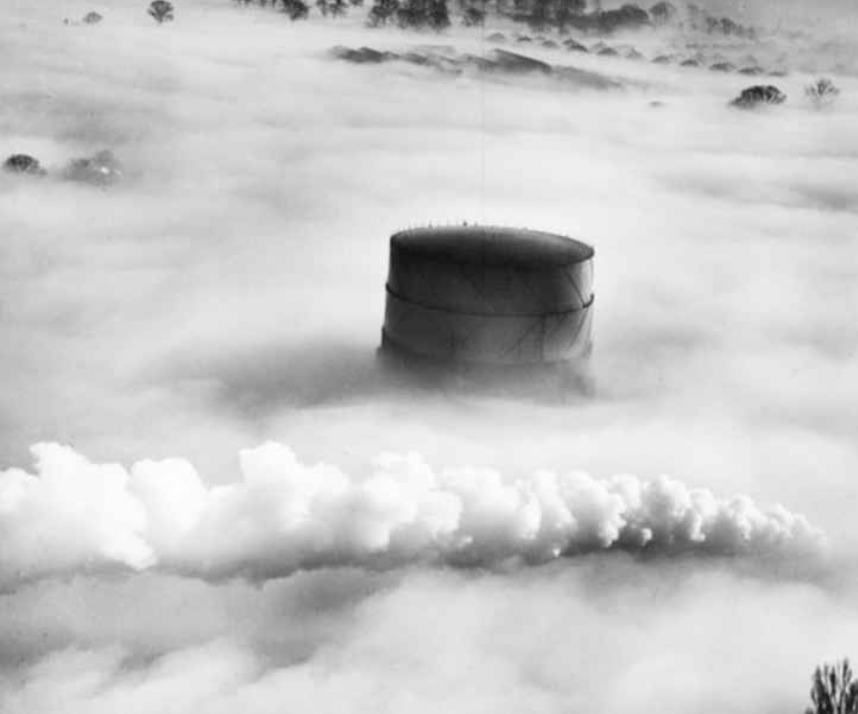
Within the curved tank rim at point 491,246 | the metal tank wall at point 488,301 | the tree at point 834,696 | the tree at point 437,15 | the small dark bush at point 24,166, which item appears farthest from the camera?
the tree at point 437,15

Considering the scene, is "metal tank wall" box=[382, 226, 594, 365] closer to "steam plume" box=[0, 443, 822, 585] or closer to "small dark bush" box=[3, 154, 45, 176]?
"steam plume" box=[0, 443, 822, 585]

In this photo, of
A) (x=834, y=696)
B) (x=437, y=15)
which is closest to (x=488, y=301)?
(x=834, y=696)

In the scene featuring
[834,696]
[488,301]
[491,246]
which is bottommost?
[834,696]

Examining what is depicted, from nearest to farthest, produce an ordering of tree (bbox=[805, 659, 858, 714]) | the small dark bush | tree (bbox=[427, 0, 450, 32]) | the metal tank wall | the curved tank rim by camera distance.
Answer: tree (bbox=[805, 659, 858, 714]) → the metal tank wall → the curved tank rim → the small dark bush → tree (bbox=[427, 0, 450, 32])

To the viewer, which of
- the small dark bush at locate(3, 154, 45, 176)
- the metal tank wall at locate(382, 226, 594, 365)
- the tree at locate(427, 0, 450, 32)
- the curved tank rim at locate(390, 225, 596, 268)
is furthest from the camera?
the tree at locate(427, 0, 450, 32)

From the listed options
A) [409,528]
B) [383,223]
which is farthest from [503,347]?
[383,223]

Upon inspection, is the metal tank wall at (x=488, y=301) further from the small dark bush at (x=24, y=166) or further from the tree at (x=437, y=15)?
the tree at (x=437, y=15)

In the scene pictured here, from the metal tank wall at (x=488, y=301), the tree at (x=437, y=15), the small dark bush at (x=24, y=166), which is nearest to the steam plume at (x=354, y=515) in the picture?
the metal tank wall at (x=488, y=301)

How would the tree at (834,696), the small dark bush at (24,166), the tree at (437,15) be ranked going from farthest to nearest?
the tree at (437,15), the small dark bush at (24,166), the tree at (834,696)

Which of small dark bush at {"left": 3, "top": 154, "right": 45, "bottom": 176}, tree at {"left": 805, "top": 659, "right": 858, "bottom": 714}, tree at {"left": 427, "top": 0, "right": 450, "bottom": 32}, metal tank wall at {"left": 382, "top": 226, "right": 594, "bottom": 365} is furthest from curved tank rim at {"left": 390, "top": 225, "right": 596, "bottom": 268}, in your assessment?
tree at {"left": 427, "top": 0, "right": 450, "bottom": 32}

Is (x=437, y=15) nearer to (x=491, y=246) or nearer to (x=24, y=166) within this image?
(x=24, y=166)
